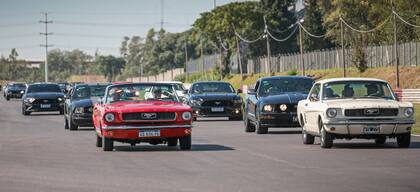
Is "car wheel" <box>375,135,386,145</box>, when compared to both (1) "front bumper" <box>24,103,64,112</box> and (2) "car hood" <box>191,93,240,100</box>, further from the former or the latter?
(1) "front bumper" <box>24,103,64,112</box>

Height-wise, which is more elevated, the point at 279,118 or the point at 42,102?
the point at 42,102

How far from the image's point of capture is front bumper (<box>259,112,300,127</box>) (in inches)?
1110

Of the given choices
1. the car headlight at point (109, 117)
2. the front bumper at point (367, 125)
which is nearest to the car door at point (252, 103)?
the front bumper at point (367, 125)

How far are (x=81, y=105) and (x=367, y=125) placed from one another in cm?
1415

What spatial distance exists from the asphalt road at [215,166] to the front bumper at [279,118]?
1.54m

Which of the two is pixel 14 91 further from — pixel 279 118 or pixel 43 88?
pixel 279 118

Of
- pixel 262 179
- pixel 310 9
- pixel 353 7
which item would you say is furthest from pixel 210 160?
pixel 310 9

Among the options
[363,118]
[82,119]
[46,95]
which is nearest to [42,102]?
[46,95]

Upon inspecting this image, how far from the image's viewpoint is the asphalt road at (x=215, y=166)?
14109mm

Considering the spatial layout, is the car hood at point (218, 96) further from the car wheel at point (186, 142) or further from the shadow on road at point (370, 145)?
the car wheel at point (186, 142)

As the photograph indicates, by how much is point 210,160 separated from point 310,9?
10911 cm

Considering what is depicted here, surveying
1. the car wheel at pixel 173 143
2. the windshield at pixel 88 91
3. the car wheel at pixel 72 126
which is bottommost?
the car wheel at pixel 173 143

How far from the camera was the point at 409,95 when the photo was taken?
56.5m

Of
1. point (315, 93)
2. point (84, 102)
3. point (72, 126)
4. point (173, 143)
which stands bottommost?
point (173, 143)
